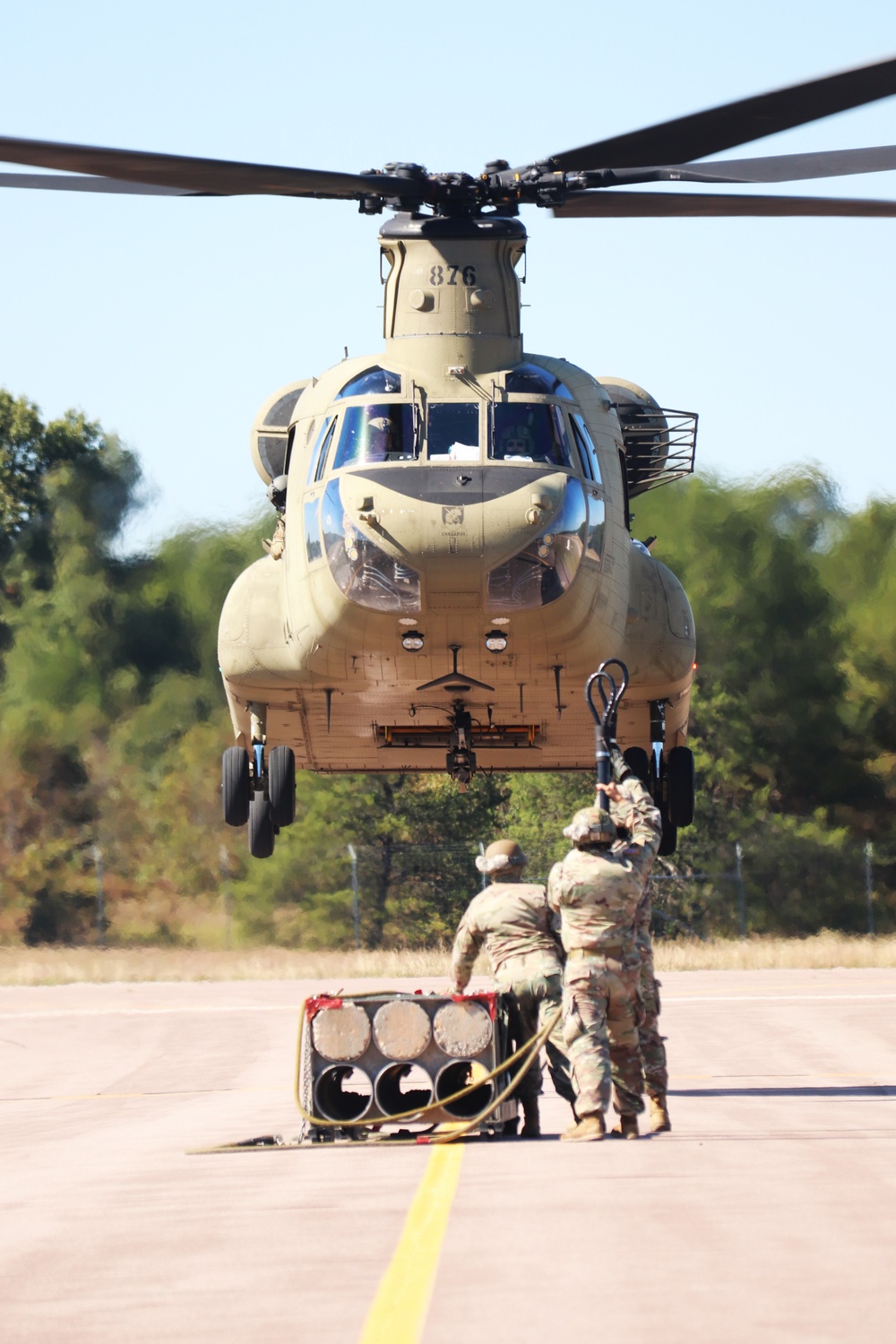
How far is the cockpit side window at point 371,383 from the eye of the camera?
15695 mm

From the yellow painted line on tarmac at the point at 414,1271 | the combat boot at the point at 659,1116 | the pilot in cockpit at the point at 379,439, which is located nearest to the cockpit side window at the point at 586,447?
the pilot in cockpit at the point at 379,439

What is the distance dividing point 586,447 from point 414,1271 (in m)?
10.9

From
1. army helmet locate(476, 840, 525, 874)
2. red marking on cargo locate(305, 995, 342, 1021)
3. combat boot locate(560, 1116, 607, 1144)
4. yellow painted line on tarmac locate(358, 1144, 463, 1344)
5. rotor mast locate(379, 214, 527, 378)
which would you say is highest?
rotor mast locate(379, 214, 527, 378)

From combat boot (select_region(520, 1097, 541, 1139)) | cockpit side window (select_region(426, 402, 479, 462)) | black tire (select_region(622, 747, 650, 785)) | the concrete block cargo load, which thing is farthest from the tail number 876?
combat boot (select_region(520, 1097, 541, 1139))

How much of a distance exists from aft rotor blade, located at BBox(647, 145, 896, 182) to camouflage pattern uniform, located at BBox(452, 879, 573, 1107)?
6709mm

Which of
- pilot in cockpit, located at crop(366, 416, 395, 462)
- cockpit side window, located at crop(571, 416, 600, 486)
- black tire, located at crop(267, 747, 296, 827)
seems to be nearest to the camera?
pilot in cockpit, located at crop(366, 416, 395, 462)

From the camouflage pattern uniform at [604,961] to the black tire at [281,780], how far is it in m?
8.07

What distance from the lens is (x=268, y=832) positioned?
18.9 meters

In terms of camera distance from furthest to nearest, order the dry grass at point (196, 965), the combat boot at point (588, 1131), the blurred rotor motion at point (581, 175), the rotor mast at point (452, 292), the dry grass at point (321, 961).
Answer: the dry grass at point (196, 965)
the dry grass at point (321, 961)
the rotor mast at point (452, 292)
the blurred rotor motion at point (581, 175)
the combat boot at point (588, 1131)

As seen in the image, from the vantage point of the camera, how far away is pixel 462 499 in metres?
14.6

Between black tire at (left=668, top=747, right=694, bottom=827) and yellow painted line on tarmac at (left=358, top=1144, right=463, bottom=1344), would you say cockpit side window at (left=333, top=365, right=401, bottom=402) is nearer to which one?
black tire at (left=668, top=747, right=694, bottom=827)

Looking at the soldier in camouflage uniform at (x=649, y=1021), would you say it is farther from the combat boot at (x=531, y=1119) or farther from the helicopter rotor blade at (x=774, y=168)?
the helicopter rotor blade at (x=774, y=168)

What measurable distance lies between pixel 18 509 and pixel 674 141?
42.1 meters

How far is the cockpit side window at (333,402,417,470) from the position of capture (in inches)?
597
